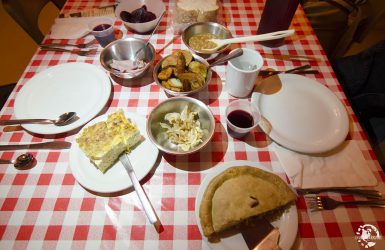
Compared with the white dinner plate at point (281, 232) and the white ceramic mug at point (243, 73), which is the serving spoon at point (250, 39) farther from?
the white dinner plate at point (281, 232)

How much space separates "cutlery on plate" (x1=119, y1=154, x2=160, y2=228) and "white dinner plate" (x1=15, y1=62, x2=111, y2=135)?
345 mm

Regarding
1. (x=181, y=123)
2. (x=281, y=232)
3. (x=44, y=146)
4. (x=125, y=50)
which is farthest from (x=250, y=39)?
(x=44, y=146)

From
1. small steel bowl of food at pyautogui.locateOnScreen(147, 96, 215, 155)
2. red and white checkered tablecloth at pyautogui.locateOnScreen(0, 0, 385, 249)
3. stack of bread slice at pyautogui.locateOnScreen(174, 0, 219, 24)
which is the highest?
stack of bread slice at pyautogui.locateOnScreen(174, 0, 219, 24)

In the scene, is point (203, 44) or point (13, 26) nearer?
point (203, 44)

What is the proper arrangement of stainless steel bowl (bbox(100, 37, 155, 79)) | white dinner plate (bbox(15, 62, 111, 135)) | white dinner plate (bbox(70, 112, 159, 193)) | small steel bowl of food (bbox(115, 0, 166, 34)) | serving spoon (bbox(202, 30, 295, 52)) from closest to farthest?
white dinner plate (bbox(70, 112, 159, 193)) → white dinner plate (bbox(15, 62, 111, 135)) → serving spoon (bbox(202, 30, 295, 52)) → stainless steel bowl (bbox(100, 37, 155, 79)) → small steel bowl of food (bbox(115, 0, 166, 34))

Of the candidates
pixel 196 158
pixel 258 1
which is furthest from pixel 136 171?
pixel 258 1

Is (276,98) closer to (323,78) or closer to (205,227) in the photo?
(323,78)

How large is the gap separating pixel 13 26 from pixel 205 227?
3932mm

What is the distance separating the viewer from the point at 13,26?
310 centimetres

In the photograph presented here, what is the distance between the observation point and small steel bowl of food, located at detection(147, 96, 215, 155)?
3.25 feet

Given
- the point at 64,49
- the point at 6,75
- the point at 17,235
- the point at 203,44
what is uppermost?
the point at 203,44

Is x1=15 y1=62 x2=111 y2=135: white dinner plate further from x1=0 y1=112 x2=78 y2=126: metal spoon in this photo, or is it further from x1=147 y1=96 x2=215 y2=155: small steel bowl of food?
x1=147 y1=96 x2=215 y2=155: small steel bowl of food

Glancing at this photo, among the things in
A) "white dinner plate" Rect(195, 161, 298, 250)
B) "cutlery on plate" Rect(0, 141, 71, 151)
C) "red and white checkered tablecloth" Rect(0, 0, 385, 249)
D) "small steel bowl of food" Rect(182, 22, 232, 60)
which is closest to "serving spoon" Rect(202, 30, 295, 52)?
"small steel bowl of food" Rect(182, 22, 232, 60)

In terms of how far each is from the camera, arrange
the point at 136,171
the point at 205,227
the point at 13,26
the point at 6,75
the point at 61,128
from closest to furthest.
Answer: the point at 205,227, the point at 136,171, the point at 61,128, the point at 6,75, the point at 13,26
